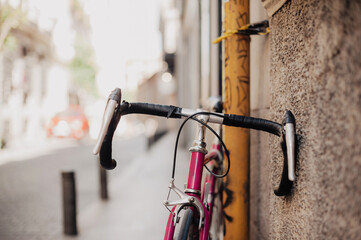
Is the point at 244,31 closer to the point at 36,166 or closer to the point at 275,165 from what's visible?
the point at 275,165

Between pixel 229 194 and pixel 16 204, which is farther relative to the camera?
pixel 16 204

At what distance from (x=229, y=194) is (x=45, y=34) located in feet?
83.5

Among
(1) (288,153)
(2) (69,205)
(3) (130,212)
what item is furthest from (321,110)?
(3) (130,212)

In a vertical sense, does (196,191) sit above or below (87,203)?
above

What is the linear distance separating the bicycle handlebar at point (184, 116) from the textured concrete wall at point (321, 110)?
2.1 inches

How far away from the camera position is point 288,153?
4.72 ft

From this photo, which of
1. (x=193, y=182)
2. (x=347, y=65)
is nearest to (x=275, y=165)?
(x=193, y=182)

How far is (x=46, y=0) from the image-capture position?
83.1 feet

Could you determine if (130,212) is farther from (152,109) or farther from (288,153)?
(288,153)

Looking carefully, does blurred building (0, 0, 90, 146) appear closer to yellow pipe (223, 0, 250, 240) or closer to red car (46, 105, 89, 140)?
red car (46, 105, 89, 140)

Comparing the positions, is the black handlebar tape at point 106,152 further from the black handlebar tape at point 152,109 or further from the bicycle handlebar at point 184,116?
the black handlebar tape at point 152,109

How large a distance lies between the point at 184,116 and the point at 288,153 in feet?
1.77

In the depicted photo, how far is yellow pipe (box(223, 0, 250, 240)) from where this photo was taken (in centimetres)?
244

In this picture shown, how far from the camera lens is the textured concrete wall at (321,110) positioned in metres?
1.08
